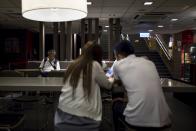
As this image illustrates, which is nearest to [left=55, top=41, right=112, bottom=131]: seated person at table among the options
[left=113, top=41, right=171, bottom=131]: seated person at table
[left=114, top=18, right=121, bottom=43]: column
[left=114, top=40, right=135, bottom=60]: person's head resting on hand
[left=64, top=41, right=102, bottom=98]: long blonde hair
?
[left=64, top=41, right=102, bottom=98]: long blonde hair

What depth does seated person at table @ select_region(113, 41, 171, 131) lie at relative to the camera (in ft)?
7.09

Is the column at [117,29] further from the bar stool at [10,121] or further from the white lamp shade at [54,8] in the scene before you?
the bar stool at [10,121]

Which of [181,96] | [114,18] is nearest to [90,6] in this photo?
[114,18]

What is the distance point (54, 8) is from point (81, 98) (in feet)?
2.61

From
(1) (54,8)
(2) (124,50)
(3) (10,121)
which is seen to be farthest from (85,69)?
(3) (10,121)

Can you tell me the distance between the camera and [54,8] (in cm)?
236

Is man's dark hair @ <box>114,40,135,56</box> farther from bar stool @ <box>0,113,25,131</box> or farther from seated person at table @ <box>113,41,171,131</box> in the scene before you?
bar stool @ <box>0,113,25,131</box>

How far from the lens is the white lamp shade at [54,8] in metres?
2.31

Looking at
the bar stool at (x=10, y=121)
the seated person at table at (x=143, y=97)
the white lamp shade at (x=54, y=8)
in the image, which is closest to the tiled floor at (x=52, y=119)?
the bar stool at (x=10, y=121)

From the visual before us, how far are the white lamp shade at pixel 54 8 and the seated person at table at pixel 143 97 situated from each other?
0.63 m

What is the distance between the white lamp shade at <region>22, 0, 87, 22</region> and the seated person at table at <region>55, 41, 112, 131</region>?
47 cm

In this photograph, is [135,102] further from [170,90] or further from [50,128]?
[50,128]

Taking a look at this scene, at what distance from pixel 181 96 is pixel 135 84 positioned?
220 inches

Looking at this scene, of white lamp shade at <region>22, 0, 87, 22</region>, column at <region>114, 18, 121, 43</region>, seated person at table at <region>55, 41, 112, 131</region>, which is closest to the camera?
seated person at table at <region>55, 41, 112, 131</region>
